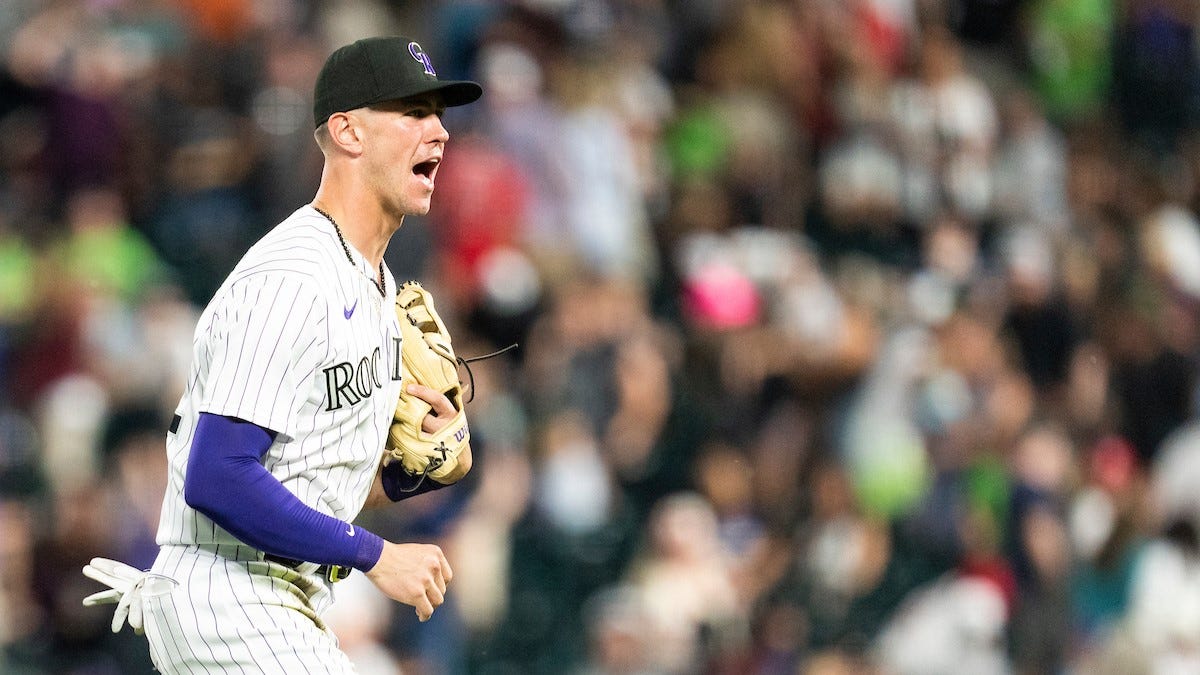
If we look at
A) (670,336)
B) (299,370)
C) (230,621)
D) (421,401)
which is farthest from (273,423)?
(670,336)

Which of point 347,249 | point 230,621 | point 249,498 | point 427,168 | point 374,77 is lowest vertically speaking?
point 230,621

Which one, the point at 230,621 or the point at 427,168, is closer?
the point at 230,621

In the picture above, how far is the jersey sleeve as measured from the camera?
287 cm

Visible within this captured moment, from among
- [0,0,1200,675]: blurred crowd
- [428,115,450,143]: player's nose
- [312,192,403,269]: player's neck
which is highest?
[428,115,450,143]: player's nose

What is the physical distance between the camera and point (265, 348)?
291 cm

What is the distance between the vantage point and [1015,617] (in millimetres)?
8148

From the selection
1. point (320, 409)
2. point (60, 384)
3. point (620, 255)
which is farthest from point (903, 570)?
point (320, 409)

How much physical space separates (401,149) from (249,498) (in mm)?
759

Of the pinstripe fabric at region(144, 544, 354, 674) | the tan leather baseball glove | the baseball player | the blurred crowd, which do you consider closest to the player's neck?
the baseball player

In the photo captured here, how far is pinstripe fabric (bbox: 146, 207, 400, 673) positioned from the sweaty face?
161 millimetres

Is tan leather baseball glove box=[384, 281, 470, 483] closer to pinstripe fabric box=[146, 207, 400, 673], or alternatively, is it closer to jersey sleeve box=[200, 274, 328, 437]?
pinstripe fabric box=[146, 207, 400, 673]

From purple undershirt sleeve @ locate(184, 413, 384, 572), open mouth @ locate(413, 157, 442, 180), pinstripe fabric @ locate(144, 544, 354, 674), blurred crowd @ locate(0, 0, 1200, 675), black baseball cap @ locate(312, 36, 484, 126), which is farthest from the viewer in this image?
blurred crowd @ locate(0, 0, 1200, 675)

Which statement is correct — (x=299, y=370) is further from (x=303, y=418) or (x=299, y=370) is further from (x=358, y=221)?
(x=358, y=221)

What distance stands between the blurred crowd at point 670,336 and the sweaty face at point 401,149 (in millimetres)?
3731
